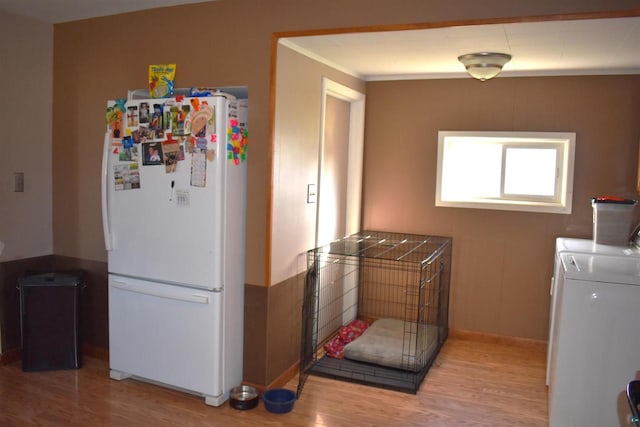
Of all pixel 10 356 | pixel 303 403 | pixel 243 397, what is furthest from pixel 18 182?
pixel 303 403

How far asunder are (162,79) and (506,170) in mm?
2638

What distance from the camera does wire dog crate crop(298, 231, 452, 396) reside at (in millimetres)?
3562

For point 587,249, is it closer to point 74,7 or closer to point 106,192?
point 106,192

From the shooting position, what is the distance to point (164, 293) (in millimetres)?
3057

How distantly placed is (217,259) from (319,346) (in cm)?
135

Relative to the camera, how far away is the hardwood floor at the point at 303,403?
2.89 m

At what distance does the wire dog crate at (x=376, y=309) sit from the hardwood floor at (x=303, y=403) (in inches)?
6.5

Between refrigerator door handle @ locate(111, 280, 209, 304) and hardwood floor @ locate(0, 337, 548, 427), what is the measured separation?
594 millimetres

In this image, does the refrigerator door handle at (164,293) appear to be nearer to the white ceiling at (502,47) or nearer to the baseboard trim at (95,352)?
the baseboard trim at (95,352)

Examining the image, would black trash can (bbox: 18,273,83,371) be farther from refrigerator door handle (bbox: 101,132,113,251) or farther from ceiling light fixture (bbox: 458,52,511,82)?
ceiling light fixture (bbox: 458,52,511,82)

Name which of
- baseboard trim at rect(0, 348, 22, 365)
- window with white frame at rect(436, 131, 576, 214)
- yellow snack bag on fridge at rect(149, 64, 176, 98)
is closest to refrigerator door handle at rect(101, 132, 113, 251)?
yellow snack bag on fridge at rect(149, 64, 176, 98)

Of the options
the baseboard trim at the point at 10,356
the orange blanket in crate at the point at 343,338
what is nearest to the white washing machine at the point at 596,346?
the orange blanket in crate at the point at 343,338

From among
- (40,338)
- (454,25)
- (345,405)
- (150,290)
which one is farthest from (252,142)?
(40,338)

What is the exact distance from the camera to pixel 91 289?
147 inches
